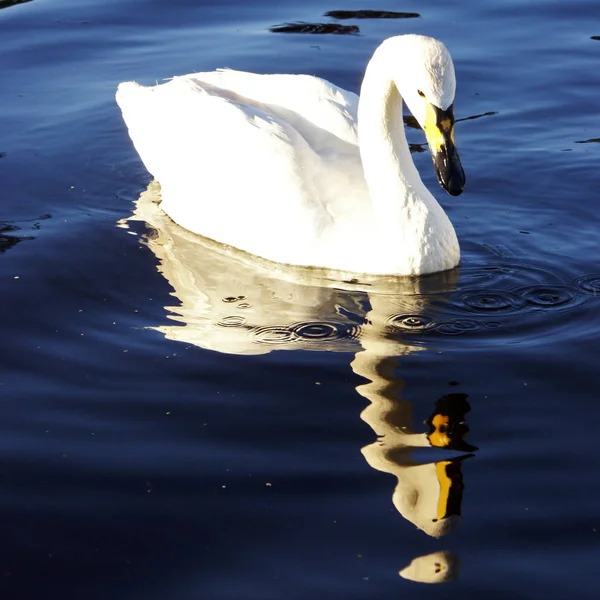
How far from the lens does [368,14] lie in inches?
567

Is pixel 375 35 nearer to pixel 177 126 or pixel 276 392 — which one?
pixel 177 126

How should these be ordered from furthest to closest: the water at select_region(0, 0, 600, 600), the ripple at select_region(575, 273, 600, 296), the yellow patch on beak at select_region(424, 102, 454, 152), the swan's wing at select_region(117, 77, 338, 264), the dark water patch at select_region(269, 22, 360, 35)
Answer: the dark water patch at select_region(269, 22, 360, 35), the swan's wing at select_region(117, 77, 338, 264), the ripple at select_region(575, 273, 600, 296), the yellow patch on beak at select_region(424, 102, 454, 152), the water at select_region(0, 0, 600, 600)

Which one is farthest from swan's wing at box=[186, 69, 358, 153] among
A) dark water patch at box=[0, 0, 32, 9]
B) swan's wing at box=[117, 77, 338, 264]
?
dark water patch at box=[0, 0, 32, 9]

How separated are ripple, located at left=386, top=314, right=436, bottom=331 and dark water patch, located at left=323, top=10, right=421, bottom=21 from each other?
7.32m

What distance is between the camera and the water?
17.6ft

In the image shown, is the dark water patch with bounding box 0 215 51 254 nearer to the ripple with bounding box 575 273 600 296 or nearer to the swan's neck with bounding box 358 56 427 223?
the swan's neck with bounding box 358 56 427 223

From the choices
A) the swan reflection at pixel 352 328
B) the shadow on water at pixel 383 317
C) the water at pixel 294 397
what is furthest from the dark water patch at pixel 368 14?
the shadow on water at pixel 383 317

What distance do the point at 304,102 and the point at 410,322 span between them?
252 cm

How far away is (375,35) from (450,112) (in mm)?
6272

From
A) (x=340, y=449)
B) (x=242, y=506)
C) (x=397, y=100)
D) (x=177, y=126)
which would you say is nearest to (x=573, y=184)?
(x=397, y=100)

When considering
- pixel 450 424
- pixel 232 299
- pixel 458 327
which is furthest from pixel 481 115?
pixel 450 424

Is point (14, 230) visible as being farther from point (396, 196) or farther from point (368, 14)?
point (368, 14)

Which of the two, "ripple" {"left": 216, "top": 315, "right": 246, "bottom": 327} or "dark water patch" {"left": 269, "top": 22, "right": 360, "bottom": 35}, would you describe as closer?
A: "ripple" {"left": 216, "top": 315, "right": 246, "bottom": 327}

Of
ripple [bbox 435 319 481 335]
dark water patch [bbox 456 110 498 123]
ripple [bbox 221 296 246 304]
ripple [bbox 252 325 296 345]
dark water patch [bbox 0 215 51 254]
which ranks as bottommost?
ripple [bbox 435 319 481 335]
